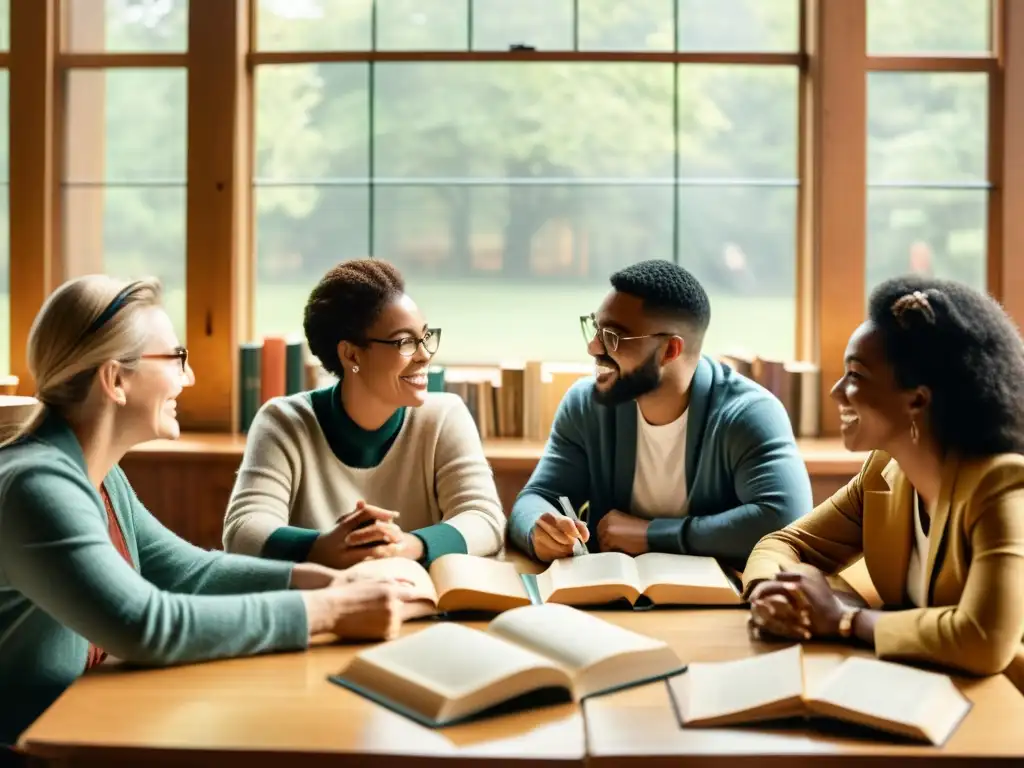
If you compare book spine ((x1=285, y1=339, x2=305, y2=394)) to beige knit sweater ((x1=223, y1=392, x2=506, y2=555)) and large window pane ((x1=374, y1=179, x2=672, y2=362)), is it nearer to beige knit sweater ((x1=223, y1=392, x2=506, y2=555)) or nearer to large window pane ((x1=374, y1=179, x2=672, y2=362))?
large window pane ((x1=374, y1=179, x2=672, y2=362))

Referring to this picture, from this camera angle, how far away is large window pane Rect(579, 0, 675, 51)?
4004 mm

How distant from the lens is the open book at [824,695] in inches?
59.7

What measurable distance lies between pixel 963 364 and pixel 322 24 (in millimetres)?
2765

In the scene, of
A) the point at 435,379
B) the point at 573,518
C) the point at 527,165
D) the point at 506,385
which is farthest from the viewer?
the point at 527,165

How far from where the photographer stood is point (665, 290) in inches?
105

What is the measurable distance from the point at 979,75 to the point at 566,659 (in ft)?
10.0

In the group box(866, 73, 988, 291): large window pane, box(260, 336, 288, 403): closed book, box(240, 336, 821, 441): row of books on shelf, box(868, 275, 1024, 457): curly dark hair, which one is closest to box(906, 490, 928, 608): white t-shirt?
box(868, 275, 1024, 457): curly dark hair

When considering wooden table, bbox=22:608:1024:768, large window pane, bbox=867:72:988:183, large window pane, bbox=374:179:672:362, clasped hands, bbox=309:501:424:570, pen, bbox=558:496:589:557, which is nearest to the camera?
wooden table, bbox=22:608:1024:768

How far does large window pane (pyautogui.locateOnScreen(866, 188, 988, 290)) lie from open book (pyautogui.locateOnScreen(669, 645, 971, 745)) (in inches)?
101

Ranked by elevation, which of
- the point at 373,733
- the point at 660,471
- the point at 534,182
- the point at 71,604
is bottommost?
the point at 373,733

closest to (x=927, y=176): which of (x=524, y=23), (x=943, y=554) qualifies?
(x=524, y=23)

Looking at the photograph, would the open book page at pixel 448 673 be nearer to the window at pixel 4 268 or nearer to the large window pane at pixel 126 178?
the large window pane at pixel 126 178

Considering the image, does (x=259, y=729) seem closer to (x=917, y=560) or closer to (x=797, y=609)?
(x=797, y=609)

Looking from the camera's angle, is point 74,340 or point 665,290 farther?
point 665,290
